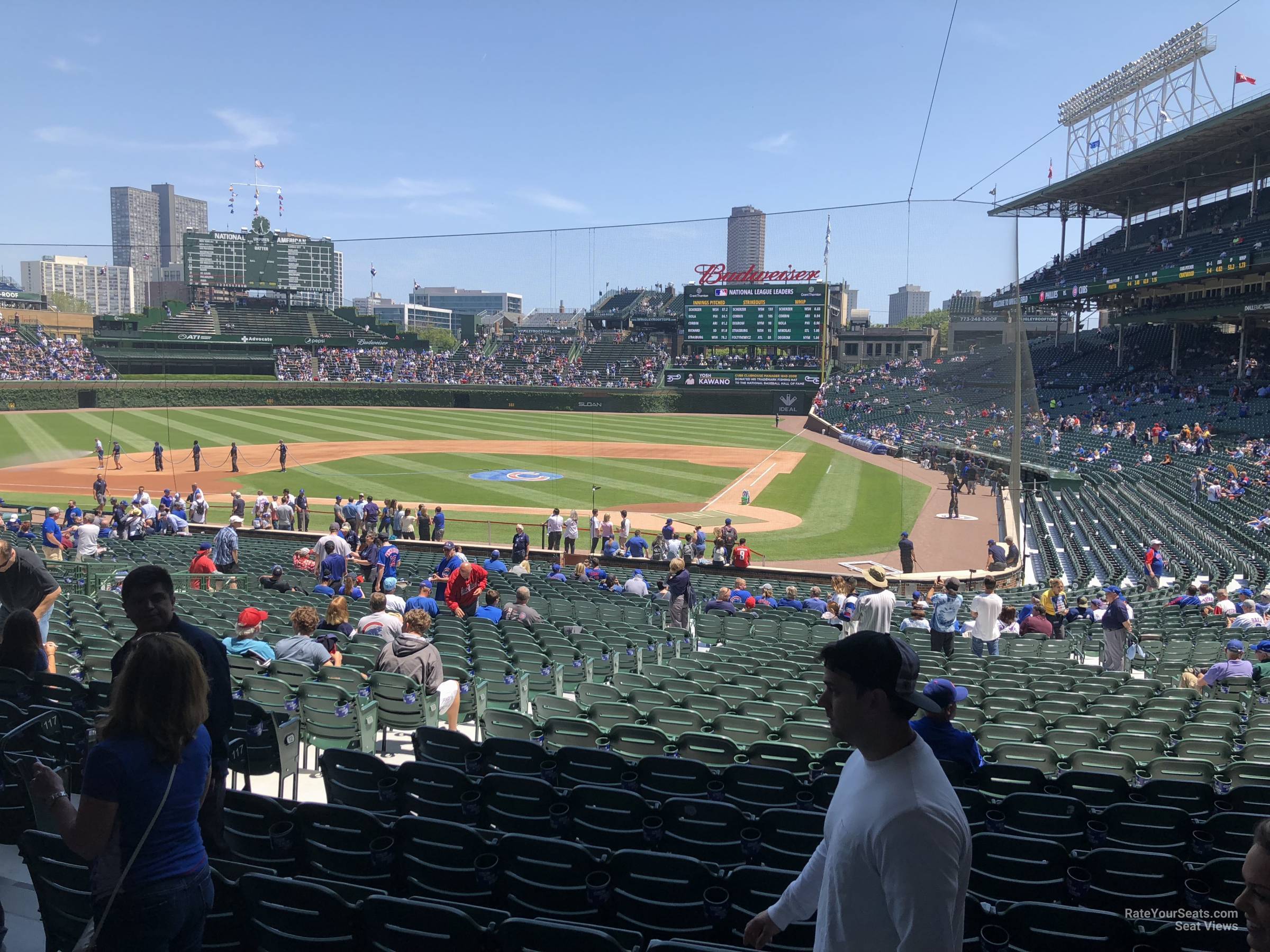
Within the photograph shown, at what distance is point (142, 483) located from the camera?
3247 cm

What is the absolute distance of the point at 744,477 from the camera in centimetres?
3866

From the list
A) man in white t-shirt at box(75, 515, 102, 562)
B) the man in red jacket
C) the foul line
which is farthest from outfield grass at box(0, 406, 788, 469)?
the man in red jacket

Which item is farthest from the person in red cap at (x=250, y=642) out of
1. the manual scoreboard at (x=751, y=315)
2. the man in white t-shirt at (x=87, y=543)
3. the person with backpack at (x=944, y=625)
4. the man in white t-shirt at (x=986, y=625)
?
the manual scoreboard at (x=751, y=315)

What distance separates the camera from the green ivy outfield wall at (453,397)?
61500 millimetres

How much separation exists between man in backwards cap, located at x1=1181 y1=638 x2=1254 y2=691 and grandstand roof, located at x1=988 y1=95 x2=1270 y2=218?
2454 cm

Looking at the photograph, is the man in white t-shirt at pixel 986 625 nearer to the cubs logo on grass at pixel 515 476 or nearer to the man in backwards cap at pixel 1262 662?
the man in backwards cap at pixel 1262 662

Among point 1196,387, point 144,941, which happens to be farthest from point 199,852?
point 1196,387

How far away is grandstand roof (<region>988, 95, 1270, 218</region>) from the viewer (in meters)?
36.7

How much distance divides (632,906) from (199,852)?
1.77m

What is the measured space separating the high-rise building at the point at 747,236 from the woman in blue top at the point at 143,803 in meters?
19.5

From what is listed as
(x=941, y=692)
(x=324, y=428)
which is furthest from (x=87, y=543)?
(x=324, y=428)

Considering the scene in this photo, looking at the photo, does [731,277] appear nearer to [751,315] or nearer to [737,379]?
[751,315]

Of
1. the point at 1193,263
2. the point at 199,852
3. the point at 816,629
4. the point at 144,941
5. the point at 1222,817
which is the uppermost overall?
the point at 1193,263

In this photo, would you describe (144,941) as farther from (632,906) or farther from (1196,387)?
(1196,387)
